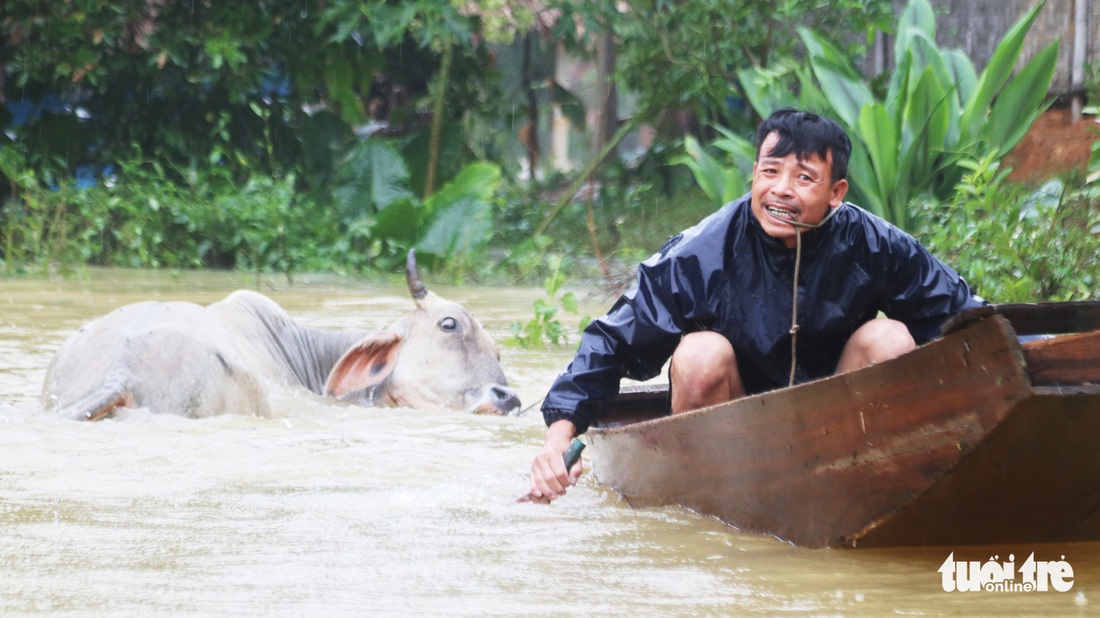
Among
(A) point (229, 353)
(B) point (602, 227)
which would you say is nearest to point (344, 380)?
(A) point (229, 353)

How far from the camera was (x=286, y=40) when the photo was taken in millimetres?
12672

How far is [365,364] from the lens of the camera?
5.43 m

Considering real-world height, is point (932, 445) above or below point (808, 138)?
below

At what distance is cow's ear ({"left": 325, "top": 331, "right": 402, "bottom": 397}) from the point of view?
5348 mm

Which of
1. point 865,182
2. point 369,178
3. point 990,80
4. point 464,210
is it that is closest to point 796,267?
point 865,182

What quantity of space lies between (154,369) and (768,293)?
228 cm

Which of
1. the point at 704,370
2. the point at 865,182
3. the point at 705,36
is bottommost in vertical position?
the point at 704,370

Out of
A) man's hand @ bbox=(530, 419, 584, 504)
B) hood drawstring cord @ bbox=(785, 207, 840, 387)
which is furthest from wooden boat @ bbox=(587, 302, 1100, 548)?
hood drawstring cord @ bbox=(785, 207, 840, 387)

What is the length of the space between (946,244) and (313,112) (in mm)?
8155

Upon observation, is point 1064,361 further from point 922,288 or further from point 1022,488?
point 922,288

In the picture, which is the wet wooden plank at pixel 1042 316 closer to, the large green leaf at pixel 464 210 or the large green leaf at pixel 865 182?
the large green leaf at pixel 865 182

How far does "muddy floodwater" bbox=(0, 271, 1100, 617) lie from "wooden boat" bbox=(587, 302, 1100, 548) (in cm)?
7

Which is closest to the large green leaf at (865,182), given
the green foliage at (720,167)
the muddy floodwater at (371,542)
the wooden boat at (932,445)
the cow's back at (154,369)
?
the green foliage at (720,167)

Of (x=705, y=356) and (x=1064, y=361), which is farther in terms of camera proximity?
(x=705, y=356)
